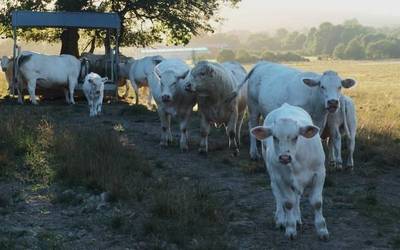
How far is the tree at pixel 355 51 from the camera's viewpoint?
137938 mm

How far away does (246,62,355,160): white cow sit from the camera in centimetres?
984

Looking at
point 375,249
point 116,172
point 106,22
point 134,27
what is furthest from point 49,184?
point 134,27

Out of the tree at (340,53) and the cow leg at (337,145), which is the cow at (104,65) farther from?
the tree at (340,53)

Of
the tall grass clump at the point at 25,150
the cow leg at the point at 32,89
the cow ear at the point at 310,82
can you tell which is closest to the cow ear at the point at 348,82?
Result: the cow ear at the point at 310,82

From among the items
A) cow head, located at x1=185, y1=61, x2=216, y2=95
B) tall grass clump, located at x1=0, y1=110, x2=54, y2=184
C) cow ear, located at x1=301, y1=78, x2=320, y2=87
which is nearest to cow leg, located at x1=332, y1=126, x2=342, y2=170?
cow ear, located at x1=301, y1=78, x2=320, y2=87

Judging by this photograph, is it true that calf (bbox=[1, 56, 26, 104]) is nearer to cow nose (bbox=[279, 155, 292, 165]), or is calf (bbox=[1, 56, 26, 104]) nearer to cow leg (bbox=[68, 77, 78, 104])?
cow leg (bbox=[68, 77, 78, 104])

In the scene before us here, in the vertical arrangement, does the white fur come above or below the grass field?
above

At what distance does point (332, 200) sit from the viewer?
29.0ft

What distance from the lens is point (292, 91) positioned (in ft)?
34.6

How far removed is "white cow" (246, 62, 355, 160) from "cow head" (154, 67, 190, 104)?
163cm

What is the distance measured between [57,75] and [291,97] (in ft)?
44.7

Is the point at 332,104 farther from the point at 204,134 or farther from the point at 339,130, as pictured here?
the point at 204,134

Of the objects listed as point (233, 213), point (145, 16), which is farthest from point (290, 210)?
point (145, 16)

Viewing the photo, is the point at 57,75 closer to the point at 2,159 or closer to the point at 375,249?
the point at 2,159
